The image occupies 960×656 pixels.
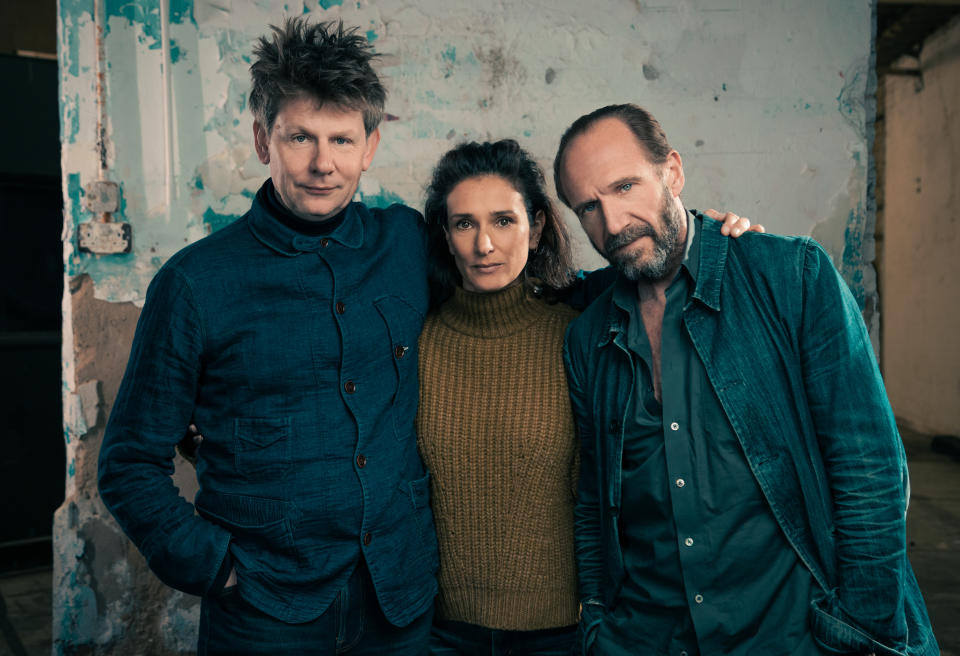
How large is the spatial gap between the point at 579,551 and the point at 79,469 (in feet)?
7.09

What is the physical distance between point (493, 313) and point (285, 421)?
643 millimetres

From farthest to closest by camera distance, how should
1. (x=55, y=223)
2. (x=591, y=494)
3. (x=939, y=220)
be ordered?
(x=939, y=220), (x=55, y=223), (x=591, y=494)

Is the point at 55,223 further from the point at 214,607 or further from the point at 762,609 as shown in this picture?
the point at 762,609

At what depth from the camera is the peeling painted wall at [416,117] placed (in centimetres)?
277

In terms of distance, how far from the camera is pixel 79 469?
279 cm

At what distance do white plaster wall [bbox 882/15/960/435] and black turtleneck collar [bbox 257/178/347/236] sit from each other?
8.02 m

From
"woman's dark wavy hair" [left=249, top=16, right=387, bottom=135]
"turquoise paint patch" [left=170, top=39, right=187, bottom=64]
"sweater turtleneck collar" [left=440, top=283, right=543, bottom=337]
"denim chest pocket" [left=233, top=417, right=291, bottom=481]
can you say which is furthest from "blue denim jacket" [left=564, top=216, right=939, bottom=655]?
"turquoise paint patch" [left=170, top=39, right=187, bottom=64]

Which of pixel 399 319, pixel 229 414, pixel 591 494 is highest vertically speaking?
pixel 399 319

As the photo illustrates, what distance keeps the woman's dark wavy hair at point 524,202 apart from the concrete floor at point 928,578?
291cm

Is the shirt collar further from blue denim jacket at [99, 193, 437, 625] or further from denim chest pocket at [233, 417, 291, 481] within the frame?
denim chest pocket at [233, 417, 291, 481]

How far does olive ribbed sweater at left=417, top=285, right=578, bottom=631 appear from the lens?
173 centimetres

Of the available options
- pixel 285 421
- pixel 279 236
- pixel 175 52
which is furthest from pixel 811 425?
pixel 175 52

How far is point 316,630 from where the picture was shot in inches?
62.2

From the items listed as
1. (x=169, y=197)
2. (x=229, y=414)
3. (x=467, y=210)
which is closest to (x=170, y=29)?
(x=169, y=197)
